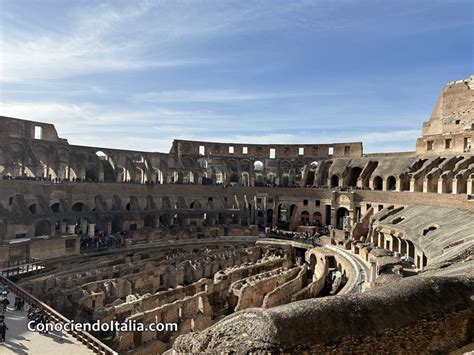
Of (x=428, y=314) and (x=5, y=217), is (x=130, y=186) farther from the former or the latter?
(x=428, y=314)

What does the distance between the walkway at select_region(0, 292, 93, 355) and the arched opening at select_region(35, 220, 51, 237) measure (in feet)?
56.8

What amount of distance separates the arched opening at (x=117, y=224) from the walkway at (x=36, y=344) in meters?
21.0

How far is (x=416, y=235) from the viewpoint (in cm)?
2338

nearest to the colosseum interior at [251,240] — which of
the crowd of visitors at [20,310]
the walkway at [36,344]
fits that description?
the crowd of visitors at [20,310]

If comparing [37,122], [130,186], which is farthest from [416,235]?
A: [37,122]

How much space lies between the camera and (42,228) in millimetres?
29859

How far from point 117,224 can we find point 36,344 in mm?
23275

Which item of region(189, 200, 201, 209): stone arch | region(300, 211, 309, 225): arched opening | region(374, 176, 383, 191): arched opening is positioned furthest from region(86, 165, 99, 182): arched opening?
region(374, 176, 383, 191): arched opening

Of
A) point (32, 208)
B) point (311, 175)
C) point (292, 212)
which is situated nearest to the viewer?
point (32, 208)

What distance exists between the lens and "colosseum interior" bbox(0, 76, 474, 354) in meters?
8.38

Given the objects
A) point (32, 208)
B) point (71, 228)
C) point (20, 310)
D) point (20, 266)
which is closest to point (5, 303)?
point (20, 310)

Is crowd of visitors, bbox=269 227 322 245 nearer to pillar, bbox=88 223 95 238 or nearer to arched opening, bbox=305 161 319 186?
arched opening, bbox=305 161 319 186

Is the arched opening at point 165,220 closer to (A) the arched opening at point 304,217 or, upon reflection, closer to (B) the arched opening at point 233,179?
(B) the arched opening at point 233,179

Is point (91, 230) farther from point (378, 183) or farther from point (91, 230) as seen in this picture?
point (378, 183)
